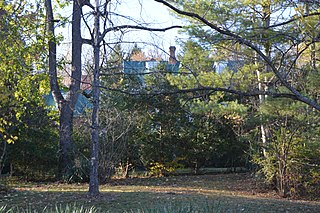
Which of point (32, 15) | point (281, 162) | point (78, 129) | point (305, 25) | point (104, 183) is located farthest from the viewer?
point (78, 129)

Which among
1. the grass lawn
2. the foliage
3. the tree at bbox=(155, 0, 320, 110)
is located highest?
the tree at bbox=(155, 0, 320, 110)

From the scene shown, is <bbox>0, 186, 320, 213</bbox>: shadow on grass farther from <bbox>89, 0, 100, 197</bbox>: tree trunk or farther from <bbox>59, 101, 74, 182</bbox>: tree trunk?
<bbox>59, 101, 74, 182</bbox>: tree trunk

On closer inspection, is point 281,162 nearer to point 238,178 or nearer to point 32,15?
point 238,178

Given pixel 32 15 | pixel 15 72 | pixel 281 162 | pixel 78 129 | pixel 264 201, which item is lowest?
pixel 264 201

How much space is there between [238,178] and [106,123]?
5.05 m

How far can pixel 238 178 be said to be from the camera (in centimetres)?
1451

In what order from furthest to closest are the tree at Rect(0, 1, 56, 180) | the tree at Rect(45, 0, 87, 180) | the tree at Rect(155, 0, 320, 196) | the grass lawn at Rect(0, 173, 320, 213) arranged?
the tree at Rect(45, 0, 87, 180), the tree at Rect(0, 1, 56, 180), the tree at Rect(155, 0, 320, 196), the grass lawn at Rect(0, 173, 320, 213)

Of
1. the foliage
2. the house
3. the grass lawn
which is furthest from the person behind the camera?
the foliage

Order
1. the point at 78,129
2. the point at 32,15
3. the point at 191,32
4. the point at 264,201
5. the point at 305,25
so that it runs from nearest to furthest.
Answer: the point at 305,25, the point at 191,32, the point at 264,201, the point at 32,15, the point at 78,129

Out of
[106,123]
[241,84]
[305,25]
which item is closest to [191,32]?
[241,84]

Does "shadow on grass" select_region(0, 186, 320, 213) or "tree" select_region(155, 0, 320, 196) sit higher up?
"tree" select_region(155, 0, 320, 196)

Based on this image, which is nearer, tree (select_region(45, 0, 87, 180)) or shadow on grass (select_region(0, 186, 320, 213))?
shadow on grass (select_region(0, 186, 320, 213))

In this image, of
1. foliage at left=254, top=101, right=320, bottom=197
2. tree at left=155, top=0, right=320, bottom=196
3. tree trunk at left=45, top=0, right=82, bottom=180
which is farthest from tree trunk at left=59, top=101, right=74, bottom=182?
foliage at left=254, top=101, right=320, bottom=197

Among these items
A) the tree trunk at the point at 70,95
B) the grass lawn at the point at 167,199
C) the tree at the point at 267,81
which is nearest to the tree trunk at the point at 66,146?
the tree trunk at the point at 70,95
